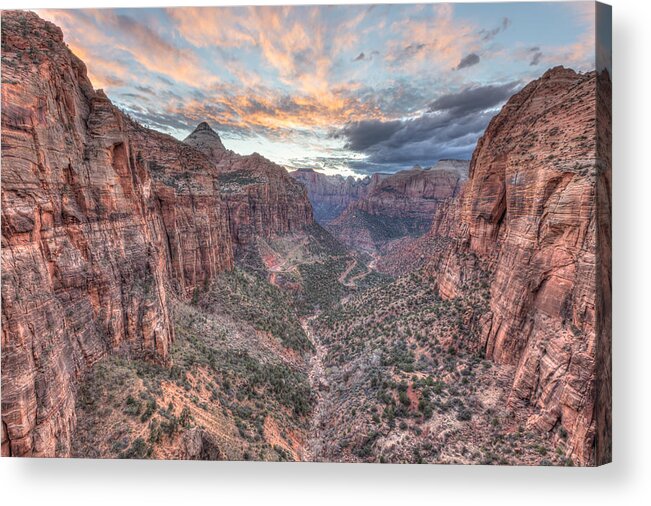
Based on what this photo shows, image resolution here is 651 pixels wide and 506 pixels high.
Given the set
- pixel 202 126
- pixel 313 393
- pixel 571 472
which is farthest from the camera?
pixel 313 393

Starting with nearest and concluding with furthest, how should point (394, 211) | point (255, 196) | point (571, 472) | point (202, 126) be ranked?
point (571, 472), point (202, 126), point (255, 196), point (394, 211)

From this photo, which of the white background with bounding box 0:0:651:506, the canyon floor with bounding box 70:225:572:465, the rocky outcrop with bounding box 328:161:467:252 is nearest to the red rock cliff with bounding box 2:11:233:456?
the canyon floor with bounding box 70:225:572:465

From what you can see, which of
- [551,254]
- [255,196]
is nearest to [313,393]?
[551,254]

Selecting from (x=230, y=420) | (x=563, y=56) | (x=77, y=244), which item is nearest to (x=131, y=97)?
(x=77, y=244)

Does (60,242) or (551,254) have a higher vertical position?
(60,242)

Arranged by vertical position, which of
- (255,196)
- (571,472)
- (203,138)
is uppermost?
(203,138)

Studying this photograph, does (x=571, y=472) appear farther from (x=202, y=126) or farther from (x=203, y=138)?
(x=203, y=138)
